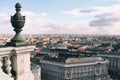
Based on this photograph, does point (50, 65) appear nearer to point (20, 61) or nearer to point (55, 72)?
point (55, 72)

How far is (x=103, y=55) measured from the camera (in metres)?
93.8

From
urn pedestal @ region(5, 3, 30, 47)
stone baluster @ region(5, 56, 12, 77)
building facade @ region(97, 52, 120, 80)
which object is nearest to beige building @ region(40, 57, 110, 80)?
building facade @ region(97, 52, 120, 80)

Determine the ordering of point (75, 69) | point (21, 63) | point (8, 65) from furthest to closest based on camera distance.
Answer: point (75, 69), point (21, 63), point (8, 65)

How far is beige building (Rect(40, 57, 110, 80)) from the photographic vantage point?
70.4 m

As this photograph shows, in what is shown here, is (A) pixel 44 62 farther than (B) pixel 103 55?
No

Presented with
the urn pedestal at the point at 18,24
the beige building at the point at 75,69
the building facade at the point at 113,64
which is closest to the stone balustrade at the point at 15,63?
the urn pedestal at the point at 18,24

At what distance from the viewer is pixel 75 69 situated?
7169 centimetres

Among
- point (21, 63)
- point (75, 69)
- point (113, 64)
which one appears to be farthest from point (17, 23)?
point (113, 64)

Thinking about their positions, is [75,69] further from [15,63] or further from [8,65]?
[8,65]

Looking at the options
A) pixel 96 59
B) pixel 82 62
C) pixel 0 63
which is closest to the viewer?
pixel 0 63

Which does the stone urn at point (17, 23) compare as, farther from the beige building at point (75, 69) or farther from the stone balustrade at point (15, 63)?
the beige building at point (75, 69)

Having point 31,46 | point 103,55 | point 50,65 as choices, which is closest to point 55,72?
point 50,65

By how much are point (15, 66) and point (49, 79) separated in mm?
69682

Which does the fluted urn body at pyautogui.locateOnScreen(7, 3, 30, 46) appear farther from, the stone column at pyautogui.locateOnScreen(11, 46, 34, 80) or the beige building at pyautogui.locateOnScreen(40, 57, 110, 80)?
the beige building at pyautogui.locateOnScreen(40, 57, 110, 80)
